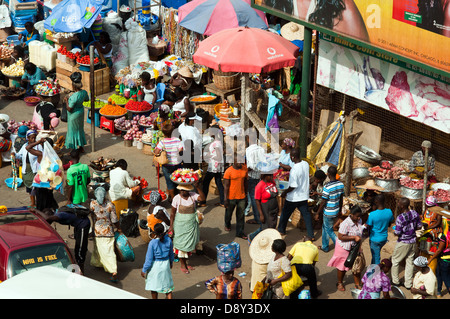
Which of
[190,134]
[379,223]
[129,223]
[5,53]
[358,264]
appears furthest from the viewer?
[5,53]

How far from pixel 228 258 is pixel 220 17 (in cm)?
839

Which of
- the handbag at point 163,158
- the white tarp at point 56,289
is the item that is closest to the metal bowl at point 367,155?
the handbag at point 163,158

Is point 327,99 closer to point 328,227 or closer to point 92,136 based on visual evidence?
point 328,227

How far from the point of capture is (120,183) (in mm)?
14086

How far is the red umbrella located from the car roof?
510 cm

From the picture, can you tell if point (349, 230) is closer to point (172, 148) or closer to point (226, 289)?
point (226, 289)

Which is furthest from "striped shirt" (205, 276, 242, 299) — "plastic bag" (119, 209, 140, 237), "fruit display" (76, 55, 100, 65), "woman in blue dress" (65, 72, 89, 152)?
"fruit display" (76, 55, 100, 65)

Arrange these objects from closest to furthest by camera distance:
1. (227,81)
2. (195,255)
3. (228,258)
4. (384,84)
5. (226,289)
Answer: (226,289)
(228,258)
(195,255)
(384,84)
(227,81)

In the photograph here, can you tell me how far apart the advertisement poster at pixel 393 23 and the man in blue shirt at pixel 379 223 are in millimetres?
2288

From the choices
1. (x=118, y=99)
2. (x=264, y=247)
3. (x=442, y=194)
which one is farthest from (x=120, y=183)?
(x=442, y=194)

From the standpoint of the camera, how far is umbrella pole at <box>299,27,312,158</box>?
15.0 metres

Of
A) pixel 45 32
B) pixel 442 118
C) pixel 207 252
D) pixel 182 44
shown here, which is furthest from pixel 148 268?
pixel 45 32

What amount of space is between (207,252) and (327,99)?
4435 mm

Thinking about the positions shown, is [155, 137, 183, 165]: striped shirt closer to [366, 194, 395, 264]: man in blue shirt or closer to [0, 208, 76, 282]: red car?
[0, 208, 76, 282]: red car
